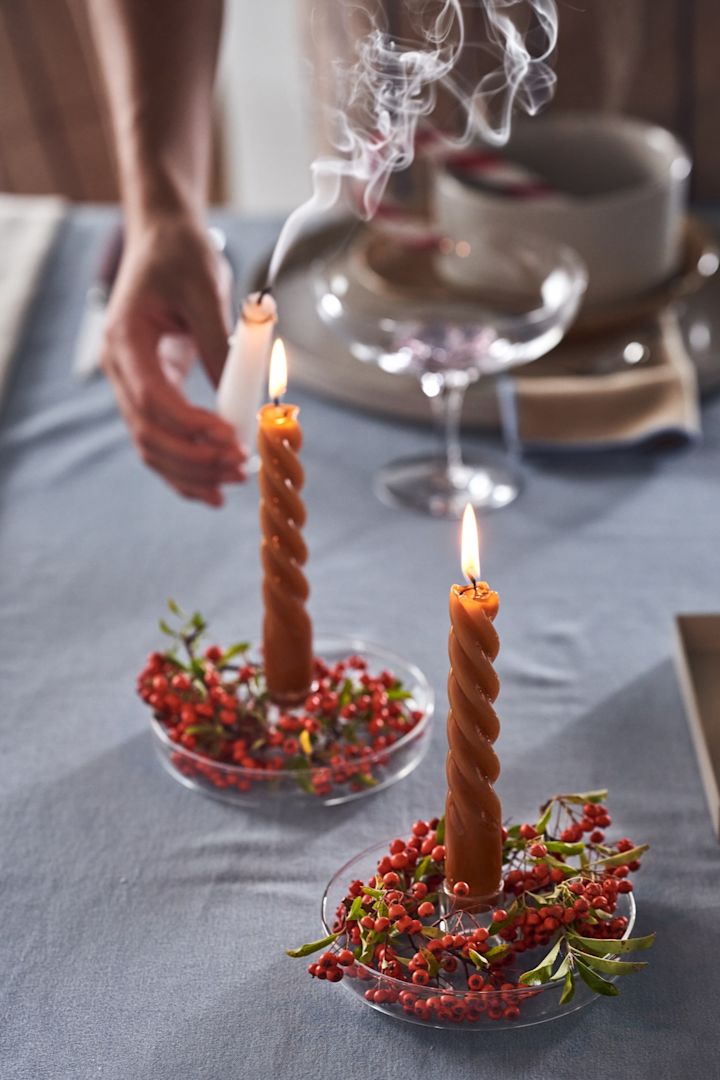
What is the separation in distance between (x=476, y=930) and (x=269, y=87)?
3.65 m

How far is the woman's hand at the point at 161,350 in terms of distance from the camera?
3.30 feet

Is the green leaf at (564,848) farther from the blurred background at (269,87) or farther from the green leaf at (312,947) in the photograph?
the blurred background at (269,87)

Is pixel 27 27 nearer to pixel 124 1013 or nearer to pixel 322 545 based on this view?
pixel 322 545

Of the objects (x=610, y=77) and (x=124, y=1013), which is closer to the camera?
(x=124, y=1013)

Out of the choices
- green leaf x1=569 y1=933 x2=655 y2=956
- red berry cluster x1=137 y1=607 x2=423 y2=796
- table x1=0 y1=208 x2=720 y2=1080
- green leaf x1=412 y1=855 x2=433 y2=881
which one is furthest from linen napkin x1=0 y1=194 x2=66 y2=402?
green leaf x1=569 y1=933 x2=655 y2=956

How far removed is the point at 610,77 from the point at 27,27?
4.48 feet

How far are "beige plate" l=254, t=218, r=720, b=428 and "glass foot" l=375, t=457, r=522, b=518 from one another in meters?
0.08

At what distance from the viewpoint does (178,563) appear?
3.52ft

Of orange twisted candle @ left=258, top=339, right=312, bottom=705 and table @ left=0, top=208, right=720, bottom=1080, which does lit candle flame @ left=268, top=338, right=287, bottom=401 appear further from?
table @ left=0, top=208, right=720, bottom=1080

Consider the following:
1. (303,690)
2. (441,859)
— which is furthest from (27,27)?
(441,859)

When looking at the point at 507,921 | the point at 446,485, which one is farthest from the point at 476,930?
the point at 446,485

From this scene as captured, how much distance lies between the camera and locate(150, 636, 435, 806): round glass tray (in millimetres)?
802

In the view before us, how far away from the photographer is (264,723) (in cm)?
83

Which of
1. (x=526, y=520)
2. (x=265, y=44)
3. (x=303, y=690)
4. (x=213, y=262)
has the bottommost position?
(x=265, y=44)
